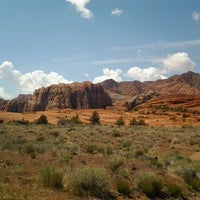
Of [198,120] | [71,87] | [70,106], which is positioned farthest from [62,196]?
[71,87]

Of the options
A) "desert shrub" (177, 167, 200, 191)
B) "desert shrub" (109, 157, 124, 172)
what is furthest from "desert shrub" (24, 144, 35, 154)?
"desert shrub" (177, 167, 200, 191)

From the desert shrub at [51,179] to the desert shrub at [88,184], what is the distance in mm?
306

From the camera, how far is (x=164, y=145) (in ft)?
99.9

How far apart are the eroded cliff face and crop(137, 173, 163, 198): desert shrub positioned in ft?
363

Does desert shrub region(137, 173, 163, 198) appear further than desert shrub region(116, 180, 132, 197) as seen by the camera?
Yes

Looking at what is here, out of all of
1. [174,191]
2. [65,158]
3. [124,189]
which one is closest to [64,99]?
[65,158]

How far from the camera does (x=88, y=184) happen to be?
34.7ft

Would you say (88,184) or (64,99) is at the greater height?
(64,99)

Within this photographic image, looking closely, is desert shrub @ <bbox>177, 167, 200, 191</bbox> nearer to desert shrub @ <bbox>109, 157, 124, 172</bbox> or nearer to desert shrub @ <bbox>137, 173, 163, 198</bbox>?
desert shrub @ <bbox>137, 173, 163, 198</bbox>

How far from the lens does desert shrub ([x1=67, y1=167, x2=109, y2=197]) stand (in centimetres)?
1042

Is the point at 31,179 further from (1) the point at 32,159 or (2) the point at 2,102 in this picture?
(2) the point at 2,102

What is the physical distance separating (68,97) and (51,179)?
373 feet

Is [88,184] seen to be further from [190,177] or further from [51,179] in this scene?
[190,177]

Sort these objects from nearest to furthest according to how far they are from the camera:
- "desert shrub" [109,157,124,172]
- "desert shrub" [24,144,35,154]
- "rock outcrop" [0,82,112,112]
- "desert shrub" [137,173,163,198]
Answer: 1. "desert shrub" [137,173,163,198]
2. "desert shrub" [109,157,124,172]
3. "desert shrub" [24,144,35,154]
4. "rock outcrop" [0,82,112,112]
